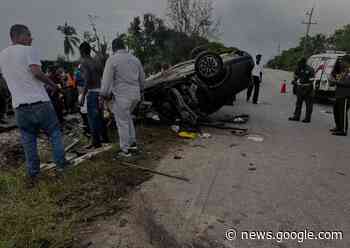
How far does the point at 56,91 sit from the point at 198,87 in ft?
9.60

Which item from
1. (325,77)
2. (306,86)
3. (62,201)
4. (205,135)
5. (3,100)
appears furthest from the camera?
(325,77)

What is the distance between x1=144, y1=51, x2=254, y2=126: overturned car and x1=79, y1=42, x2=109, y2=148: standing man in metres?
1.71

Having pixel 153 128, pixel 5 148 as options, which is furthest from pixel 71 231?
pixel 5 148

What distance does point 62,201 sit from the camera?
8.61ft

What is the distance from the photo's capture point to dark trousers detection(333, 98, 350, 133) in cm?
549

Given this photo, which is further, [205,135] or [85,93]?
[205,135]

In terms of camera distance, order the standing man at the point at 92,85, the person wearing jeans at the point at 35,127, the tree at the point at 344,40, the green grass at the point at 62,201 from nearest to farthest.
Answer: the green grass at the point at 62,201, the person wearing jeans at the point at 35,127, the standing man at the point at 92,85, the tree at the point at 344,40

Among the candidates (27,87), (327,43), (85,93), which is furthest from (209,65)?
(327,43)

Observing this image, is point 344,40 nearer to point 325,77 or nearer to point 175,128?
point 325,77

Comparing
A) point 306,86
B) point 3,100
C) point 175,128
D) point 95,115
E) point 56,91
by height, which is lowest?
point 175,128

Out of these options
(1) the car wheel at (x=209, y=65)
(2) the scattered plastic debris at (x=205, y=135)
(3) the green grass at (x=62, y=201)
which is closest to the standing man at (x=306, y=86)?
(1) the car wheel at (x=209, y=65)

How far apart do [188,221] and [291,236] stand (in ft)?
2.91

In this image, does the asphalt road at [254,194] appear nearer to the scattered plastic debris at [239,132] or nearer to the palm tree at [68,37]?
the scattered plastic debris at [239,132]

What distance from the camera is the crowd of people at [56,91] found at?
113 inches
